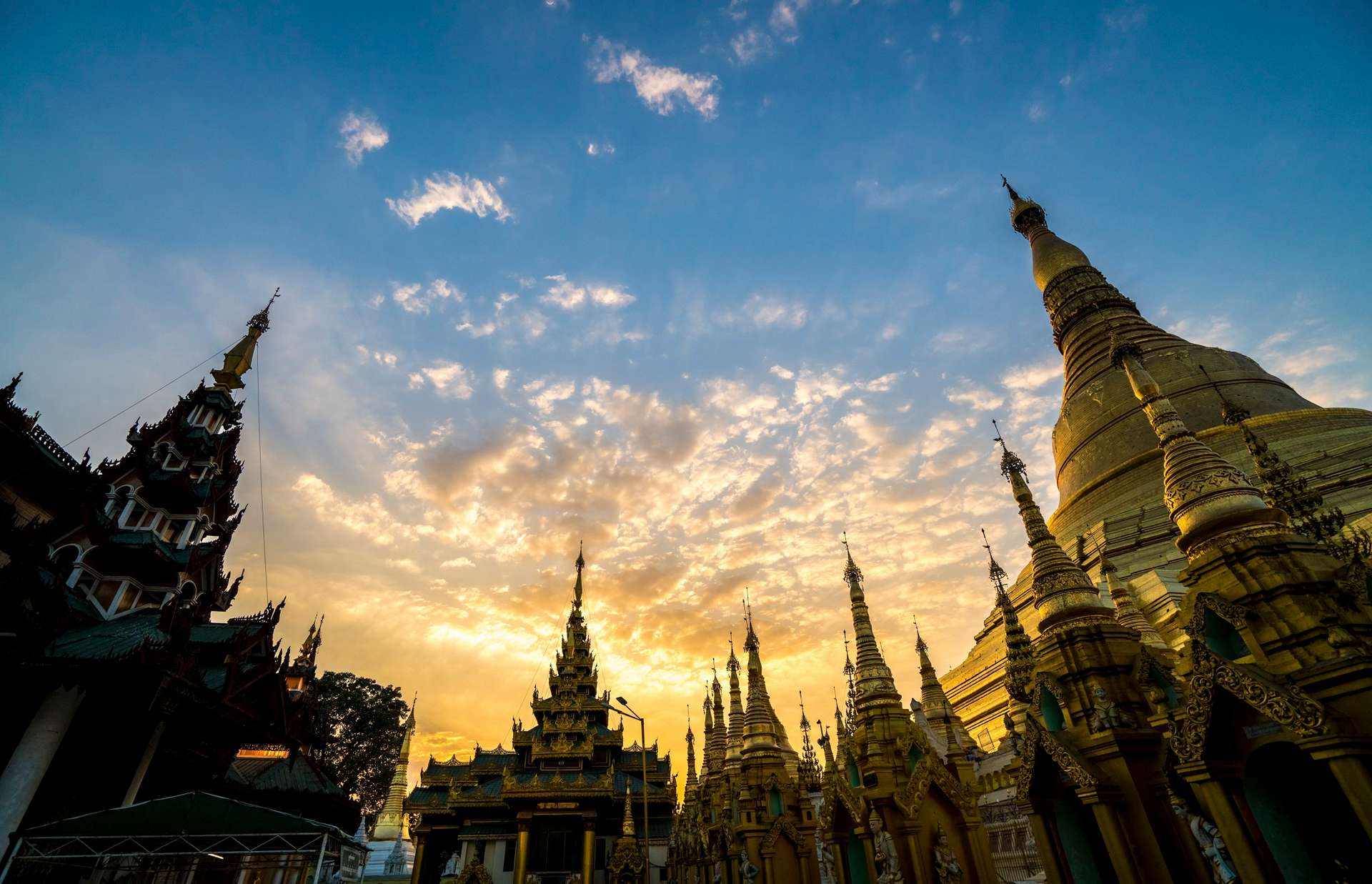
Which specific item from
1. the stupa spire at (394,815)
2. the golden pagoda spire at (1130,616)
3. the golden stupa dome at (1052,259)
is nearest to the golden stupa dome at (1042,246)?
the golden stupa dome at (1052,259)

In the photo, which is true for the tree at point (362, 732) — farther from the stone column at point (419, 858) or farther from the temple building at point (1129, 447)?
the temple building at point (1129, 447)

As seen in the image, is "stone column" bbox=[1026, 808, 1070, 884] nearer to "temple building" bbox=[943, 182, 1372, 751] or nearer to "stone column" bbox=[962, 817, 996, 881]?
"stone column" bbox=[962, 817, 996, 881]

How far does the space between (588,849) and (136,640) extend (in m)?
19.8

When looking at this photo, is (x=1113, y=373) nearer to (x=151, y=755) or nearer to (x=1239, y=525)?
(x=1239, y=525)

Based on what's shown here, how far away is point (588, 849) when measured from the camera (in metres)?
26.9

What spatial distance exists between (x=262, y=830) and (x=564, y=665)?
84.0ft

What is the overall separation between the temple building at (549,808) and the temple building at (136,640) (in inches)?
310

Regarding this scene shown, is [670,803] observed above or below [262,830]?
above

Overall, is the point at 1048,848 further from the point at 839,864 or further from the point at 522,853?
the point at 522,853

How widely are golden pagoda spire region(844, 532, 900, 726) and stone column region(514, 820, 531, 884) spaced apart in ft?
66.2

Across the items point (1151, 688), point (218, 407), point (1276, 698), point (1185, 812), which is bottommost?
point (1185, 812)

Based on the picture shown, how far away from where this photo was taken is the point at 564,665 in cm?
3606

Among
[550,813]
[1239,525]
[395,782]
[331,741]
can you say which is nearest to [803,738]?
[550,813]

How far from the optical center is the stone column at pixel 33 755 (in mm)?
12383
